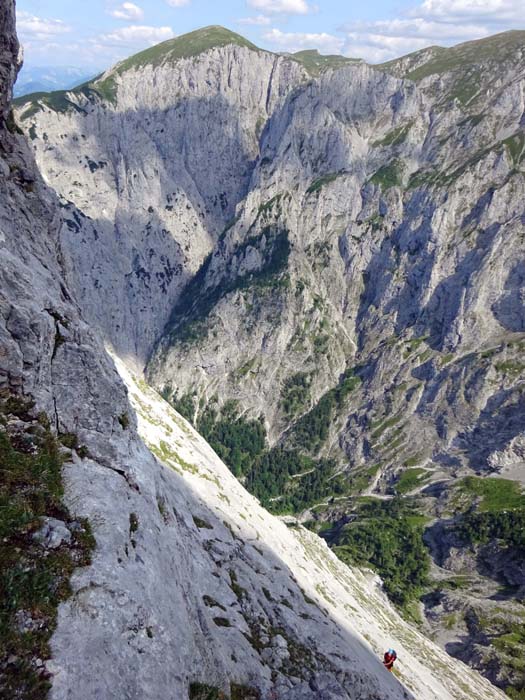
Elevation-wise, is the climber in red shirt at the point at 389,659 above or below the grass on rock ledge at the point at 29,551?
below

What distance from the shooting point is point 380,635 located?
79.6 metres

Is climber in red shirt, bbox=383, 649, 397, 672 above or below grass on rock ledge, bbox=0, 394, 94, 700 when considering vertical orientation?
below

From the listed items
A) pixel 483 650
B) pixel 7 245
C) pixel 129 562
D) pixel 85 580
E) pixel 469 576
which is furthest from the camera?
pixel 469 576

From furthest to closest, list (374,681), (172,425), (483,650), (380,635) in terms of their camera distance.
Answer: (483,650) → (380,635) → (172,425) → (374,681)

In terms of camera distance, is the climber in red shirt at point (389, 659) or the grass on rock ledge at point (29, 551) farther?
the climber in red shirt at point (389, 659)

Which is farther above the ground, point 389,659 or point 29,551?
point 29,551

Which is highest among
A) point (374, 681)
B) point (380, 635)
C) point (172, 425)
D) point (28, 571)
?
point (28, 571)

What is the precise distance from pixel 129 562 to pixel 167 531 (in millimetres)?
7986

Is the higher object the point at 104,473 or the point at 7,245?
the point at 7,245

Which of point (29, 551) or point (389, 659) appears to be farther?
point (389, 659)

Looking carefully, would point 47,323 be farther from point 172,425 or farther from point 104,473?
point 172,425

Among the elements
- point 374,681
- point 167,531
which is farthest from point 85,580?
point 374,681

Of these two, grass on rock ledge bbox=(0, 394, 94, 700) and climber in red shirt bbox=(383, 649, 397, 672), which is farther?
climber in red shirt bbox=(383, 649, 397, 672)

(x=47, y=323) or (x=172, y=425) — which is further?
(x=172, y=425)
